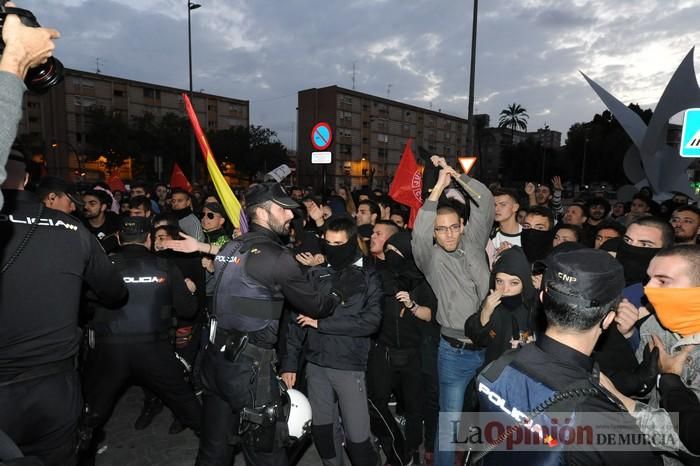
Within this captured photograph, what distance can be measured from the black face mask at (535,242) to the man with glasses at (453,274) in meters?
1.58

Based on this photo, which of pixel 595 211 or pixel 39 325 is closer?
pixel 39 325

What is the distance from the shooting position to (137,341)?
371 cm

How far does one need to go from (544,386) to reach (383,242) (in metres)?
3.30

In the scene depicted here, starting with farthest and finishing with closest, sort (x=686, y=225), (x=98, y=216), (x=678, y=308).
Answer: (x=98, y=216)
(x=686, y=225)
(x=678, y=308)

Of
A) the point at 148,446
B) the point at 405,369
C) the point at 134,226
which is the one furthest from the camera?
the point at 148,446

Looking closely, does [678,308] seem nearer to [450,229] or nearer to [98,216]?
[450,229]

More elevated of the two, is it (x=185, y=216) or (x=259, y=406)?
(x=185, y=216)

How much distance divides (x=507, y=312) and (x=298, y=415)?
70.8 inches

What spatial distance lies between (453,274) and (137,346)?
9.35 ft

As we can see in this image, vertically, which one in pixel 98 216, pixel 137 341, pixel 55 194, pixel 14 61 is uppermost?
pixel 14 61

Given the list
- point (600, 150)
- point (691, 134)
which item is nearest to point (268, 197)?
point (691, 134)

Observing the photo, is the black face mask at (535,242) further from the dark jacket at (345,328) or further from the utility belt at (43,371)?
the utility belt at (43,371)

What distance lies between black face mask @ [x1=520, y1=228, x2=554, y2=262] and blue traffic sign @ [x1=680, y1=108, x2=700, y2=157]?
3422 mm

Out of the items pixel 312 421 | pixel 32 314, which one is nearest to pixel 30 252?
pixel 32 314
